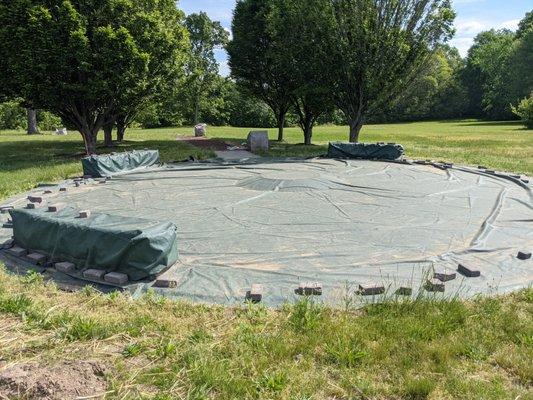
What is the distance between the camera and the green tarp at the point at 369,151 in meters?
12.7

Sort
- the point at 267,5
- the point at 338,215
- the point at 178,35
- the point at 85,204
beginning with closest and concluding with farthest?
the point at 338,215 → the point at 85,204 → the point at 178,35 → the point at 267,5

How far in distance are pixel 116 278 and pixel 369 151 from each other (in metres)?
9.95

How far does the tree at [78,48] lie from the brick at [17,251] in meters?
9.12

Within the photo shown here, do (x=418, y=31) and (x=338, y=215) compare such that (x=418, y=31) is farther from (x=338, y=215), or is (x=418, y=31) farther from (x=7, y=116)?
(x=7, y=116)

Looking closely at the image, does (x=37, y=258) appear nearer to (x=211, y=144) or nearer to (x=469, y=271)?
(x=469, y=271)

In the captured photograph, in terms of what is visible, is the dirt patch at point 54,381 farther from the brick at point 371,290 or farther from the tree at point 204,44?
the tree at point 204,44

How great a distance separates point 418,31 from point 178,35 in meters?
8.25

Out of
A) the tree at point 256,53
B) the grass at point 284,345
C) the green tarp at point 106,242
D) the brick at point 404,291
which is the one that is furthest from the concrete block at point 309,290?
the tree at point 256,53

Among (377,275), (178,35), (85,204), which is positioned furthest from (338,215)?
(178,35)

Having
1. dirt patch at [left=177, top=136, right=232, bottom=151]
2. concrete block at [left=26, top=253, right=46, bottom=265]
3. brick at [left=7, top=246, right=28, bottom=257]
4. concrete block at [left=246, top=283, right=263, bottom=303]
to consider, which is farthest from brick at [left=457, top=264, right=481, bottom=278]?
dirt patch at [left=177, top=136, right=232, bottom=151]

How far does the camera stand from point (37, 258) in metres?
4.57

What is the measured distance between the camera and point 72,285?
4.07m

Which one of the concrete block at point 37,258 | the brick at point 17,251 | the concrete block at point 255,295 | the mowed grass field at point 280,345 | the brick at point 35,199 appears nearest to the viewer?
the mowed grass field at point 280,345

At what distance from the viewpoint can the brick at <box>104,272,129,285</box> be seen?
13.2 feet
